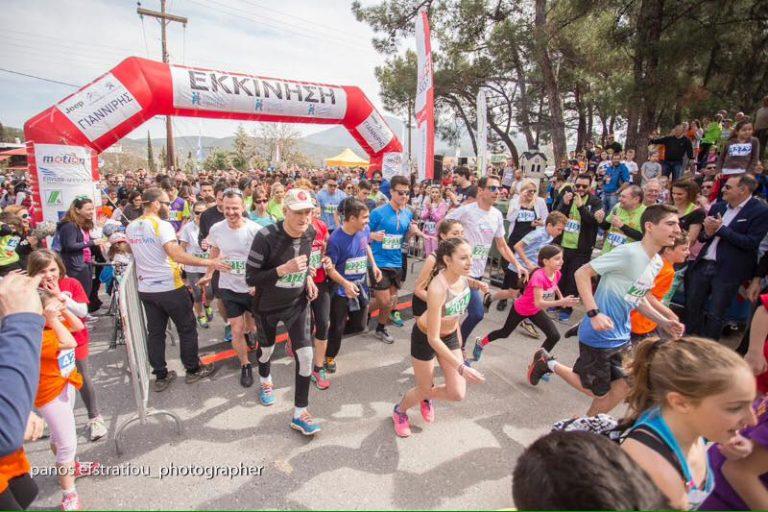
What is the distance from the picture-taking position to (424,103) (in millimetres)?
8477

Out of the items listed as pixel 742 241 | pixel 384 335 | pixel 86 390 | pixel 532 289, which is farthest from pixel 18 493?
pixel 742 241

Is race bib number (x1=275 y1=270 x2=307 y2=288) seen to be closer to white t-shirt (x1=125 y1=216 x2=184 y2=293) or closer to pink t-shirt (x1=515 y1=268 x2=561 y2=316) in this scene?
white t-shirt (x1=125 y1=216 x2=184 y2=293)

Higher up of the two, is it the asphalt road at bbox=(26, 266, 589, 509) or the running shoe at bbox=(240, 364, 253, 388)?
the running shoe at bbox=(240, 364, 253, 388)

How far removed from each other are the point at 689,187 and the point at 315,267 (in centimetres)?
473

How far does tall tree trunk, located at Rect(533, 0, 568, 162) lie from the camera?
11797mm

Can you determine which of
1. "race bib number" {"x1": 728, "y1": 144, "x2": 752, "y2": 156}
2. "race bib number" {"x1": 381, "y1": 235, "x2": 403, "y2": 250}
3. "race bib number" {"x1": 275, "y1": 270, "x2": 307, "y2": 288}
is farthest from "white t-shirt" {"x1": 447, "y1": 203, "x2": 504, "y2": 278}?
"race bib number" {"x1": 728, "y1": 144, "x2": 752, "y2": 156}

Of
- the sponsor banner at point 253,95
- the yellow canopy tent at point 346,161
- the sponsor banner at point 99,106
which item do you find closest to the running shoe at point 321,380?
the sponsor banner at point 99,106

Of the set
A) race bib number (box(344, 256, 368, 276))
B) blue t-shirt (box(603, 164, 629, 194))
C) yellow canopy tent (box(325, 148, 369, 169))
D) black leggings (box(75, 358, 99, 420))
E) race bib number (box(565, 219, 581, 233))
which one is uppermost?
yellow canopy tent (box(325, 148, 369, 169))

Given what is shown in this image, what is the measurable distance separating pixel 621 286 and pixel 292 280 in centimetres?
262

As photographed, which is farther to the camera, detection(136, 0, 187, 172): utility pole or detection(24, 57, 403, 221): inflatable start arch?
detection(136, 0, 187, 172): utility pole

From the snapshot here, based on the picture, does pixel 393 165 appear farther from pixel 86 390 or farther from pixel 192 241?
pixel 86 390

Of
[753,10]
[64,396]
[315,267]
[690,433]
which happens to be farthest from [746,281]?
[753,10]

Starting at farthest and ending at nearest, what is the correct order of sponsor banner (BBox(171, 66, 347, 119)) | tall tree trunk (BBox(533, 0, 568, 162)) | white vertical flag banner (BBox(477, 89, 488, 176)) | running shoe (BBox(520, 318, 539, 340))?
1. tall tree trunk (BBox(533, 0, 568, 162))
2. white vertical flag banner (BBox(477, 89, 488, 176))
3. sponsor banner (BBox(171, 66, 347, 119))
4. running shoe (BBox(520, 318, 539, 340))

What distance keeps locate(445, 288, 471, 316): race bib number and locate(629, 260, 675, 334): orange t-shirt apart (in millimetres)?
1571
